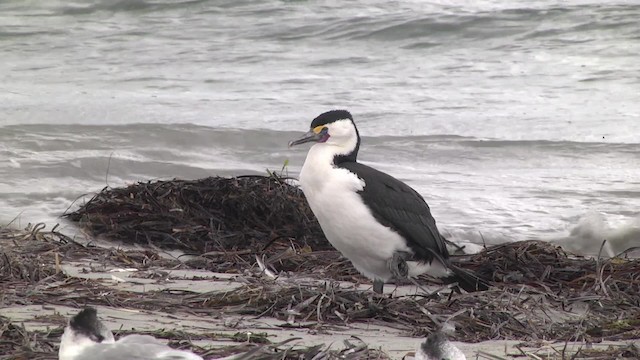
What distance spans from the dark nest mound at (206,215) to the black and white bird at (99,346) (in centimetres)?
368

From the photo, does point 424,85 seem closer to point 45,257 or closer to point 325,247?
point 325,247

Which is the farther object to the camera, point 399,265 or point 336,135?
point 336,135

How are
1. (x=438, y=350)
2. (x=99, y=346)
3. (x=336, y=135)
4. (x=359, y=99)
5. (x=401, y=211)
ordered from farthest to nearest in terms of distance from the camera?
(x=359, y=99) → (x=336, y=135) → (x=401, y=211) → (x=438, y=350) → (x=99, y=346)

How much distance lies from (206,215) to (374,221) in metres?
1.75

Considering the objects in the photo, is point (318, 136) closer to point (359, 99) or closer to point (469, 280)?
point (469, 280)

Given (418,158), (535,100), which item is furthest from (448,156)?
(535,100)

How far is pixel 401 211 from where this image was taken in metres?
6.14

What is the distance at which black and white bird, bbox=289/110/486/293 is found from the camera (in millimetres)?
6023

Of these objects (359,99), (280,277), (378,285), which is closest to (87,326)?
(280,277)

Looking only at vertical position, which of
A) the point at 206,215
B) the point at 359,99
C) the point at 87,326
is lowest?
the point at 359,99

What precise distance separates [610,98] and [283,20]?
624cm

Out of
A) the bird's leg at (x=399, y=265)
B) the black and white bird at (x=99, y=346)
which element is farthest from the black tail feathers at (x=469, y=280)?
the black and white bird at (x=99, y=346)

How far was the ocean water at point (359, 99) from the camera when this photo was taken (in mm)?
9094

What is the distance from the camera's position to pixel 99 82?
14.4 m
